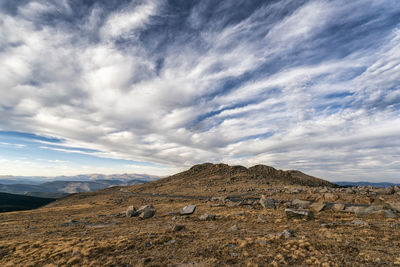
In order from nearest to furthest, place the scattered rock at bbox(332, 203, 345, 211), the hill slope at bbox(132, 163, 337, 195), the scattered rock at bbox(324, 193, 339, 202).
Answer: the scattered rock at bbox(332, 203, 345, 211), the scattered rock at bbox(324, 193, 339, 202), the hill slope at bbox(132, 163, 337, 195)

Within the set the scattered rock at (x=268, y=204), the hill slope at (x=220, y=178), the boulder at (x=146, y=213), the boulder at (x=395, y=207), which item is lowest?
the boulder at (x=146, y=213)

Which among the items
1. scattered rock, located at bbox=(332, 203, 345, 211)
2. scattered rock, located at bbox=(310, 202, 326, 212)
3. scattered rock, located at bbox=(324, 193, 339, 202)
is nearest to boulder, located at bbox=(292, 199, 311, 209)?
scattered rock, located at bbox=(310, 202, 326, 212)

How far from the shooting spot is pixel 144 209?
28.2 m

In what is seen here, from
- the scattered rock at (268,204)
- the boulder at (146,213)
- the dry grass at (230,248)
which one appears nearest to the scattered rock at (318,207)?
the scattered rock at (268,204)

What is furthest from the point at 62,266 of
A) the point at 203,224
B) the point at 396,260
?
the point at 396,260

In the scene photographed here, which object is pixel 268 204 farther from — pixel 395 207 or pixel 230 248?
pixel 230 248

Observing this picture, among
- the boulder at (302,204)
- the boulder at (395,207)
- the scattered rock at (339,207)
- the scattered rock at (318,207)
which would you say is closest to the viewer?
the boulder at (395,207)

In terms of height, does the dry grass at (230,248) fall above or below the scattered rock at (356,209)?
below

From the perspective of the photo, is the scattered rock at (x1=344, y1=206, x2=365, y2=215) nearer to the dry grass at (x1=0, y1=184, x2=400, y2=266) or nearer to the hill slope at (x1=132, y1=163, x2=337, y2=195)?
the dry grass at (x1=0, y1=184, x2=400, y2=266)

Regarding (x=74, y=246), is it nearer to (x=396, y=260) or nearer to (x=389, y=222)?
(x=396, y=260)

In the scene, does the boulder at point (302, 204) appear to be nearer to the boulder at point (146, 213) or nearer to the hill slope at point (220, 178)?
the boulder at point (146, 213)

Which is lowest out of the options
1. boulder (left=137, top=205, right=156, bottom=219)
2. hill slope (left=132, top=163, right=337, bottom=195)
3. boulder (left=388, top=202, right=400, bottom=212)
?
boulder (left=137, top=205, right=156, bottom=219)

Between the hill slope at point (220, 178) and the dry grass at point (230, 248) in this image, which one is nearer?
the dry grass at point (230, 248)

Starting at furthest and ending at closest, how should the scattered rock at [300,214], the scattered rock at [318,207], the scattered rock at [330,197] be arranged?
the scattered rock at [330,197]
the scattered rock at [318,207]
the scattered rock at [300,214]
